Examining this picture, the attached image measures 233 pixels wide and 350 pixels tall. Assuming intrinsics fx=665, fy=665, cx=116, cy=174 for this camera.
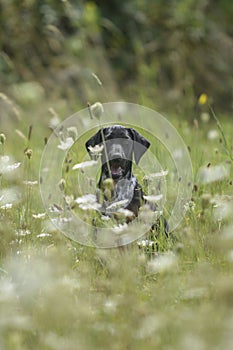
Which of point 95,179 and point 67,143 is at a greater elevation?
point 67,143

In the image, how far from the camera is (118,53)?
662 centimetres

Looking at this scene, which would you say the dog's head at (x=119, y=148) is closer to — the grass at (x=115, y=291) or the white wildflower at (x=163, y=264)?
the grass at (x=115, y=291)

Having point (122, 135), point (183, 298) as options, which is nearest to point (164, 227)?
point (122, 135)

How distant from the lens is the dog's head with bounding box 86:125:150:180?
2.91 m

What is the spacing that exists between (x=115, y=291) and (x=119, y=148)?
911 mm

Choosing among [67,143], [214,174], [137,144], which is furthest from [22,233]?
[214,174]

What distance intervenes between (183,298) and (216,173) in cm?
116

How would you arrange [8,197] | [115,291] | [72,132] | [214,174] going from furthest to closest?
[214,174]
[8,197]
[72,132]
[115,291]

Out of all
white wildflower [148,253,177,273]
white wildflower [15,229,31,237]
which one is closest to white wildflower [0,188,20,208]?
white wildflower [15,229,31,237]

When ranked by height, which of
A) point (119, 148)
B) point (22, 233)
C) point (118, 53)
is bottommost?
point (22, 233)

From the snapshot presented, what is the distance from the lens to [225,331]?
6.21ft

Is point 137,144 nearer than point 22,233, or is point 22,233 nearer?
point 22,233

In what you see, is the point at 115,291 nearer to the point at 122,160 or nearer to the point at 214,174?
the point at 122,160

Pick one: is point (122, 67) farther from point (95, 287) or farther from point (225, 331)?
point (225, 331)
